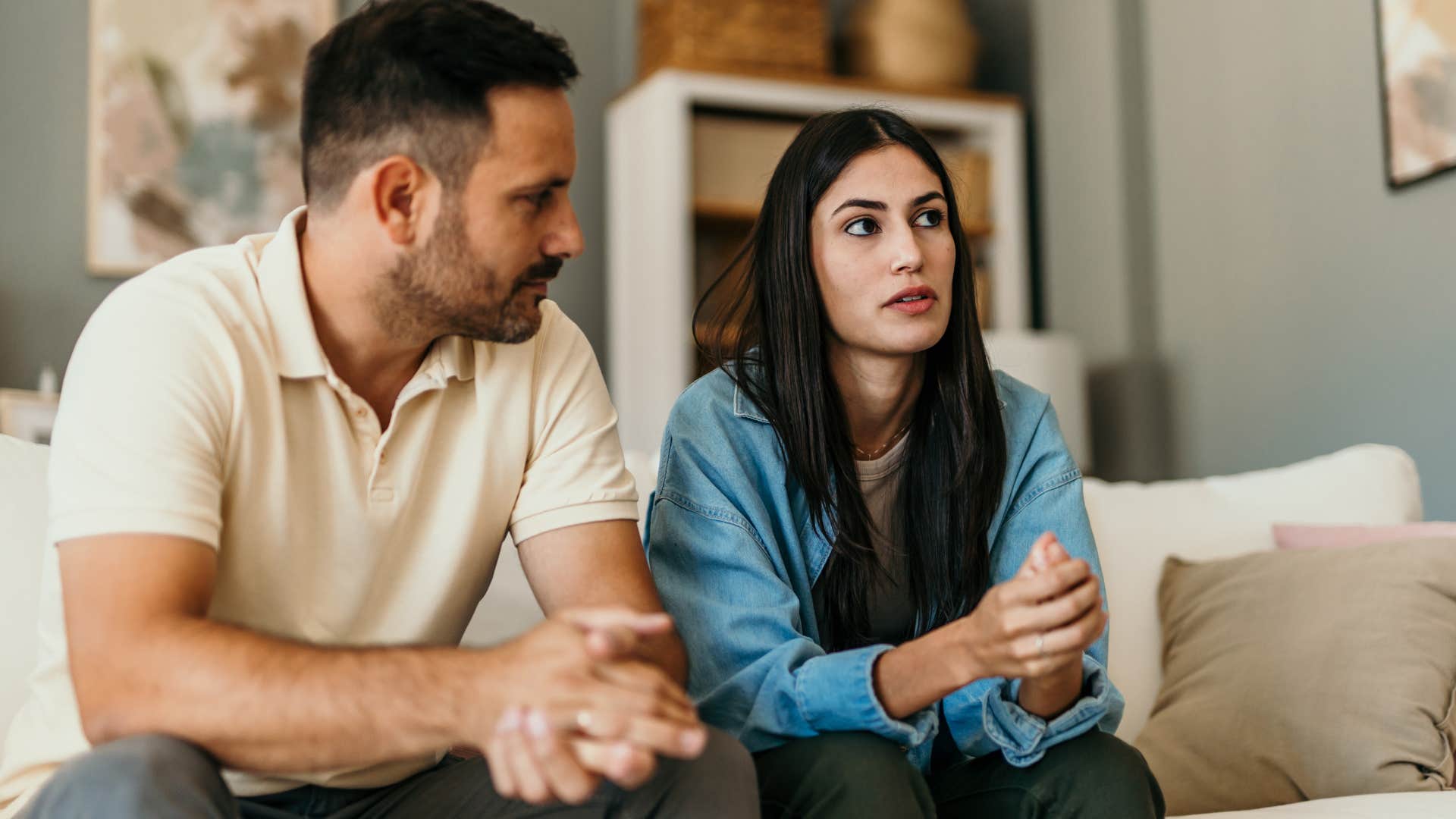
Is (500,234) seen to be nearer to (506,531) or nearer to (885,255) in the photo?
(506,531)

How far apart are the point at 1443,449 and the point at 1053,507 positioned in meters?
1.52

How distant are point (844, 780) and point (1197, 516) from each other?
106 centimetres

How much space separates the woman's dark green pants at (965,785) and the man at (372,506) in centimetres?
13

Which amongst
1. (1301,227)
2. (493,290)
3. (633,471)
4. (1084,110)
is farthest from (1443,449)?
(493,290)

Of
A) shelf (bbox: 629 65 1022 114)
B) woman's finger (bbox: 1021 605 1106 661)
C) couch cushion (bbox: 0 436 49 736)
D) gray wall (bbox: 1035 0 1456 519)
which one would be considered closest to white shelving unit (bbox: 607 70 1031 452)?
shelf (bbox: 629 65 1022 114)

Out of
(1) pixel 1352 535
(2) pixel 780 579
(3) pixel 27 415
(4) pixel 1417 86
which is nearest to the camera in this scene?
(2) pixel 780 579

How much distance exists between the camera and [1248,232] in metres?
3.21

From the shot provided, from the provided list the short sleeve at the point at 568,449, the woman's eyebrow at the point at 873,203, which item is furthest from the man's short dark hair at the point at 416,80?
the woman's eyebrow at the point at 873,203

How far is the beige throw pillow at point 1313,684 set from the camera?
65.8 inches

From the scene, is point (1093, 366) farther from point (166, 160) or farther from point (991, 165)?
point (166, 160)

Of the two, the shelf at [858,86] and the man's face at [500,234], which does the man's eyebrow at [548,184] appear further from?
the shelf at [858,86]

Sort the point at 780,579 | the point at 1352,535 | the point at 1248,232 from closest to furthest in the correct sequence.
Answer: the point at 780,579
the point at 1352,535
the point at 1248,232

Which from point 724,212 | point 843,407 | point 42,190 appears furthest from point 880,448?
point 42,190

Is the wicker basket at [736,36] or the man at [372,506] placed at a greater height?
the wicker basket at [736,36]
